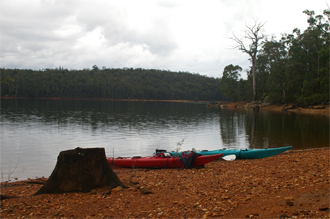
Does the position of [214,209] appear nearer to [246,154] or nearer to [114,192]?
[114,192]

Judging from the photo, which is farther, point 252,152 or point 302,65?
point 302,65

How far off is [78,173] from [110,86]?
13498 centimetres

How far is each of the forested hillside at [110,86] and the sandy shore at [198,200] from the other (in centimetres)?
11173

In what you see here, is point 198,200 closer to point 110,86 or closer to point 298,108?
point 298,108

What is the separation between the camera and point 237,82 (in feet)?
291

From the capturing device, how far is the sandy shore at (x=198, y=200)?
17.4 ft

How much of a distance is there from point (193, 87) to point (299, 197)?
153105 millimetres

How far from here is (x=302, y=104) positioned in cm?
5572

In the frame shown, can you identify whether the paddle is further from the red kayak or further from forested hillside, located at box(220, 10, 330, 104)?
forested hillside, located at box(220, 10, 330, 104)

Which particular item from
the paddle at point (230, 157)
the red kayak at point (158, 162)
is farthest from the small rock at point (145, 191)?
the paddle at point (230, 157)

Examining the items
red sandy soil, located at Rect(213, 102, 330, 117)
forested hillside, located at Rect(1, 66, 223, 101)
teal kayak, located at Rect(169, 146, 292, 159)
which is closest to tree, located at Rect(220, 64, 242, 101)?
red sandy soil, located at Rect(213, 102, 330, 117)

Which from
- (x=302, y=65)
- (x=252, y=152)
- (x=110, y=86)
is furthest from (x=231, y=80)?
(x=252, y=152)

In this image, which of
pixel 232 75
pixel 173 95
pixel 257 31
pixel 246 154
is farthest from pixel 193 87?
pixel 246 154

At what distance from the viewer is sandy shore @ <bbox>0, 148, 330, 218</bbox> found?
5.30 m
